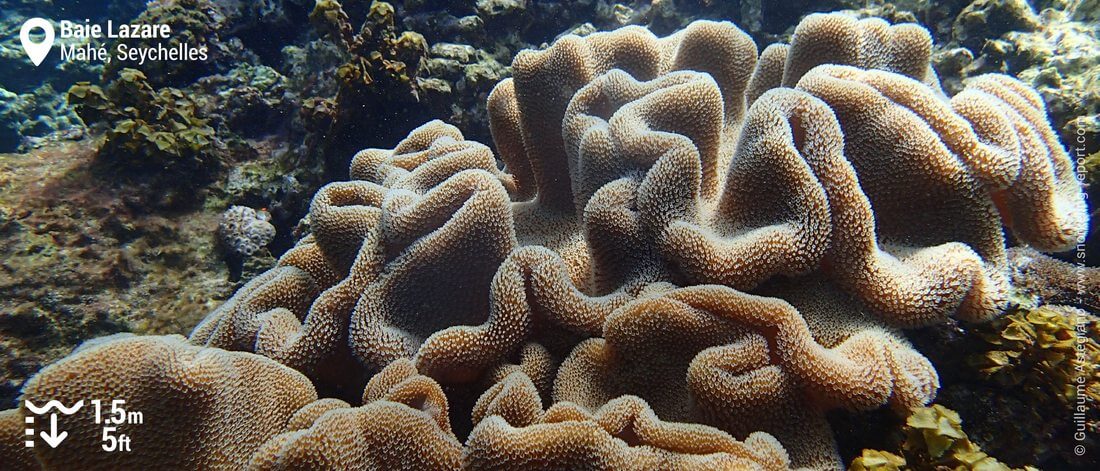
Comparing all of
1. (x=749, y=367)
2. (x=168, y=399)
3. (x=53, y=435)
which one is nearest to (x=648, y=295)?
(x=749, y=367)

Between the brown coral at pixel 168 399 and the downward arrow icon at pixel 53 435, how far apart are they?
18 millimetres

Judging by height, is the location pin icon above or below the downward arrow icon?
above

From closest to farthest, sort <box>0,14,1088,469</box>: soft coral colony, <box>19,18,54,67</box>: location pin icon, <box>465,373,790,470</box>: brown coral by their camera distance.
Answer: <box>465,373,790,470</box>: brown coral → <box>0,14,1088,469</box>: soft coral colony → <box>19,18,54,67</box>: location pin icon

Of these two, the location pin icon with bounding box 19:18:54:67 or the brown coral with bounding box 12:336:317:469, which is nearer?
the brown coral with bounding box 12:336:317:469

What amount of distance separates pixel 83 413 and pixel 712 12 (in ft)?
22.3

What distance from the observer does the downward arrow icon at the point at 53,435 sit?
5.32 ft

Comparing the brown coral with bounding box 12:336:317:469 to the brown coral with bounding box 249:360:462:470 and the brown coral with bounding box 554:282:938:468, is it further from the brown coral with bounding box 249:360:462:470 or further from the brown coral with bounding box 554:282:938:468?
the brown coral with bounding box 554:282:938:468

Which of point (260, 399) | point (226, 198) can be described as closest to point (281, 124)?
point (226, 198)

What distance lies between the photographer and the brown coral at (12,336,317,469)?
163 cm

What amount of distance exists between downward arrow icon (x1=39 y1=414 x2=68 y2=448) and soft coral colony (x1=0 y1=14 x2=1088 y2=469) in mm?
47

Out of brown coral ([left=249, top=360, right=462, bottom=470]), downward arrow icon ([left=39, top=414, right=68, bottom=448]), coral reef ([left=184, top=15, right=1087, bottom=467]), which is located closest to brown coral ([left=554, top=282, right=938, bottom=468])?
coral reef ([left=184, top=15, right=1087, bottom=467])

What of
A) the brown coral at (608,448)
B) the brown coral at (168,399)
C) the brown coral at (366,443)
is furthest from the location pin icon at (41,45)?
the brown coral at (608,448)

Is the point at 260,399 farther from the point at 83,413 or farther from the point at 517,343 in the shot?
the point at 517,343

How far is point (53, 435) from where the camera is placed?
163cm
